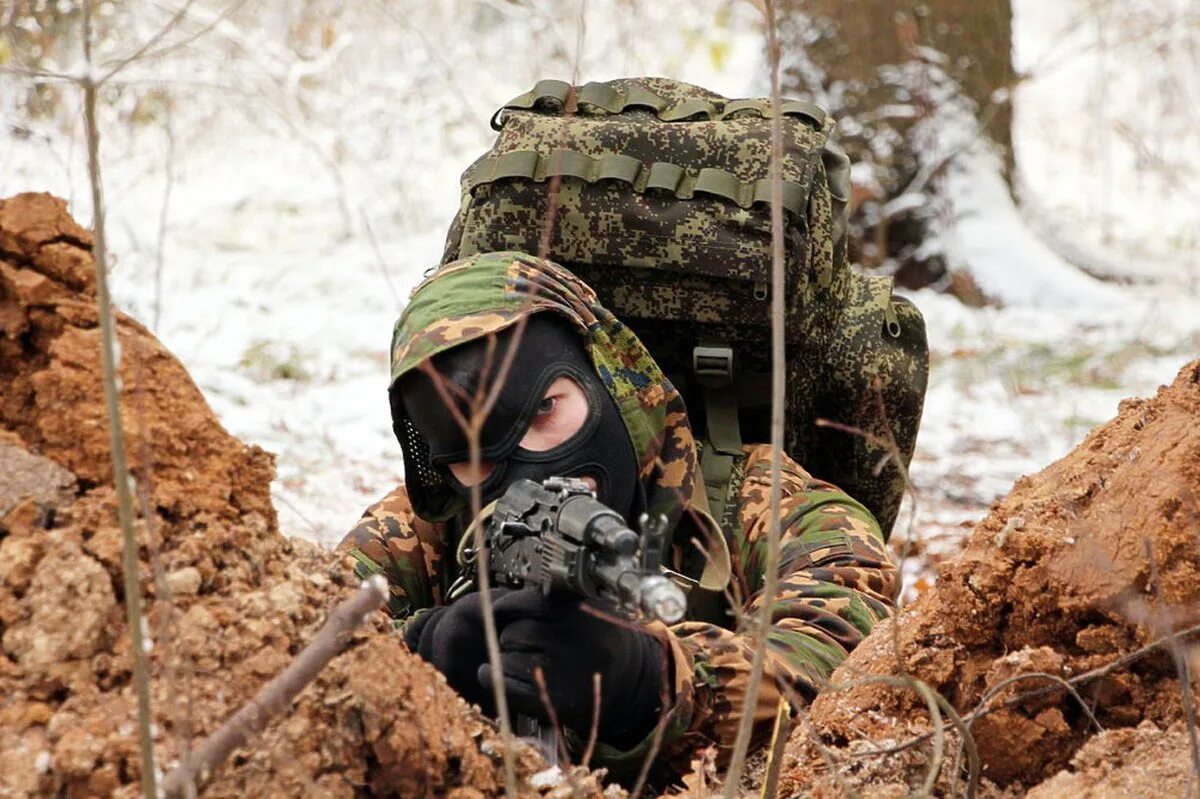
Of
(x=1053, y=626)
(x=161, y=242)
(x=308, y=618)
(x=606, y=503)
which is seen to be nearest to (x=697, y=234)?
(x=606, y=503)

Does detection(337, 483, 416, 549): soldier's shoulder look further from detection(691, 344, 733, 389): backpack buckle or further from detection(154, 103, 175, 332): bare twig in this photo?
detection(154, 103, 175, 332): bare twig

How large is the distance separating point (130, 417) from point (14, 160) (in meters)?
6.50

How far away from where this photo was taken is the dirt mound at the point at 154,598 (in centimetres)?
156

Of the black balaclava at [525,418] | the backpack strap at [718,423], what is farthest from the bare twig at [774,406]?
the backpack strap at [718,423]

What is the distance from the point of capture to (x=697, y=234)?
3086 millimetres

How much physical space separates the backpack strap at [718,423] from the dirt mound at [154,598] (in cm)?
130

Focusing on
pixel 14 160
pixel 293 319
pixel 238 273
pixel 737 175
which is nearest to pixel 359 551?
pixel 737 175

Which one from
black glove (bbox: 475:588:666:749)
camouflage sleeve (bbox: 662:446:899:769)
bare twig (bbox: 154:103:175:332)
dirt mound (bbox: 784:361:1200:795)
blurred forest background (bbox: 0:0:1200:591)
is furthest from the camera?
blurred forest background (bbox: 0:0:1200:591)

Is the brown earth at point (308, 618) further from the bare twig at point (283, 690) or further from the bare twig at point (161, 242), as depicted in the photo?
the bare twig at point (161, 242)

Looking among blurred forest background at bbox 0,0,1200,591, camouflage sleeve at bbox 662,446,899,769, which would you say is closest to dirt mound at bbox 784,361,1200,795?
camouflage sleeve at bbox 662,446,899,769

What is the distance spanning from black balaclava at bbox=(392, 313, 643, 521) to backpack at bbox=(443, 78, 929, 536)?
0.39 m

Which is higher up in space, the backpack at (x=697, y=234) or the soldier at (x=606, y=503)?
the backpack at (x=697, y=234)

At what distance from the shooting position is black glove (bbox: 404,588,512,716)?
90.9 inches

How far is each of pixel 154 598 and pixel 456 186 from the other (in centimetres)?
757
